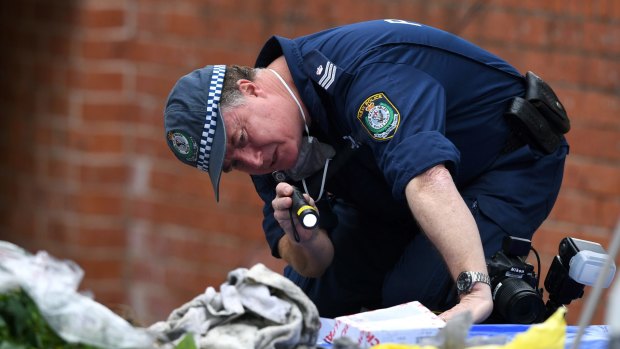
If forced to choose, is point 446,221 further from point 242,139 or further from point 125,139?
point 125,139

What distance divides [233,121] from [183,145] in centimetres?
15

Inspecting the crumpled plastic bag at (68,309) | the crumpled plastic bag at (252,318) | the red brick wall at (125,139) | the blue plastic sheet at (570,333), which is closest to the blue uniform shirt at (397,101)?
the blue plastic sheet at (570,333)

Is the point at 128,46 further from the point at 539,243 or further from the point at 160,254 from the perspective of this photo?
the point at 539,243

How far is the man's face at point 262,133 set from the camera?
Answer: 2.76 meters

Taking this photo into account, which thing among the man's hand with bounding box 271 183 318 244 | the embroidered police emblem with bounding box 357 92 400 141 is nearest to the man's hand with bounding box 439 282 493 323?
the embroidered police emblem with bounding box 357 92 400 141

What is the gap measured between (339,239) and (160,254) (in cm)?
191

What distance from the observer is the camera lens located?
103 inches

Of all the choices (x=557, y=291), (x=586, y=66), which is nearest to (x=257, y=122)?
(x=557, y=291)

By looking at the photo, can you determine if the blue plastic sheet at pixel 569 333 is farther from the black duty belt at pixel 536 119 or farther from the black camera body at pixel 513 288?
the black duty belt at pixel 536 119

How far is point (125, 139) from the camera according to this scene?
4914mm

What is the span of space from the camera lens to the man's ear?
0.72m

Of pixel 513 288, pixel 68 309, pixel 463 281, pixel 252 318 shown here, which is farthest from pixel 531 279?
pixel 68 309

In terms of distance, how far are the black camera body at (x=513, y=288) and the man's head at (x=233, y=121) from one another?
1.79 feet

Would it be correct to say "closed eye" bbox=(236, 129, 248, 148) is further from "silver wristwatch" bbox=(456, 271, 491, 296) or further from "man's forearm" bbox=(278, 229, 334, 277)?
"silver wristwatch" bbox=(456, 271, 491, 296)
